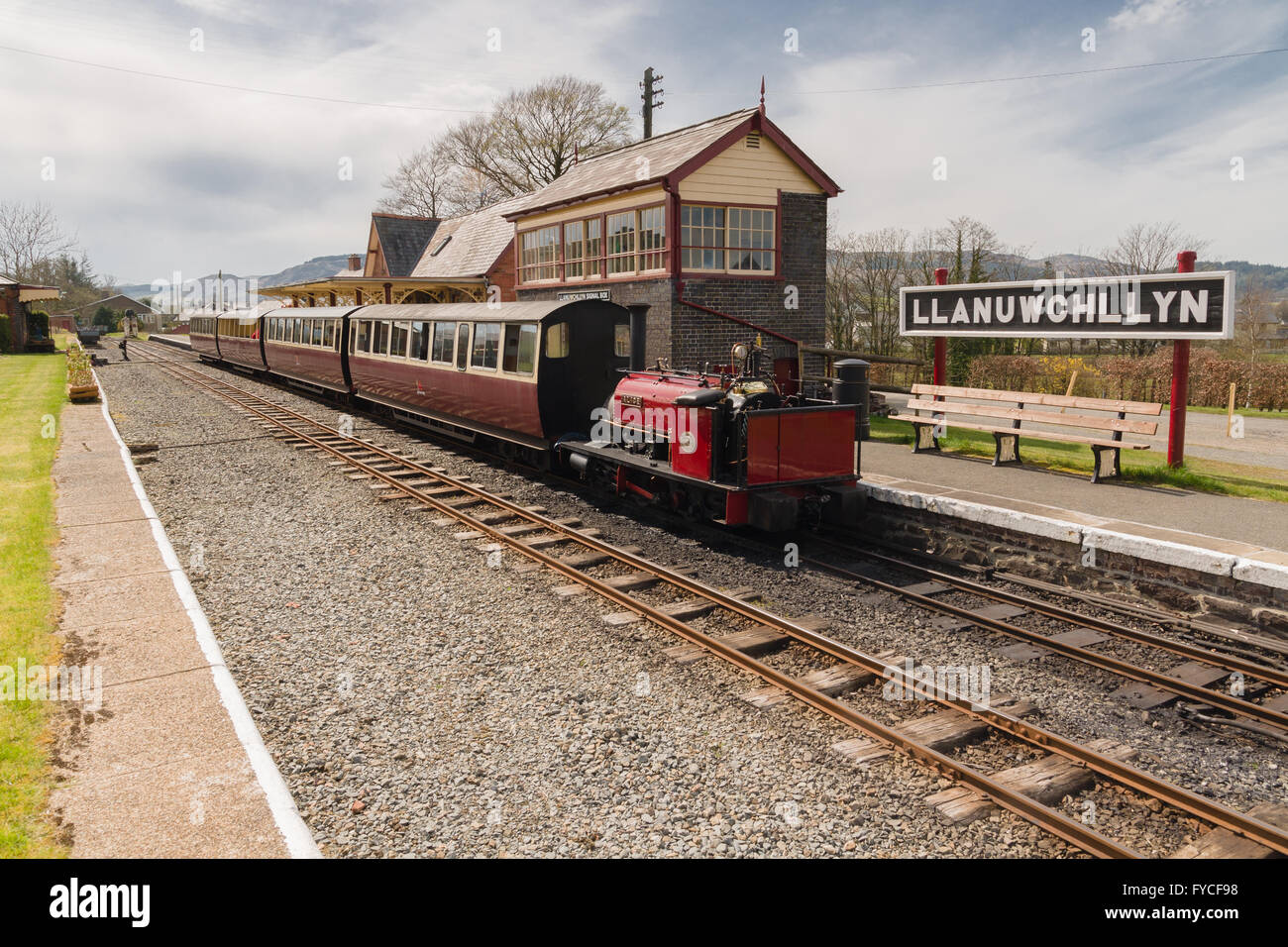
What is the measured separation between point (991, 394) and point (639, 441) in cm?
607

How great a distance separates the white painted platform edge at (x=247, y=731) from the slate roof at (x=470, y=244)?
24.7 metres

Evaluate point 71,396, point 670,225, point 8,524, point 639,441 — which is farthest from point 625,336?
point 71,396

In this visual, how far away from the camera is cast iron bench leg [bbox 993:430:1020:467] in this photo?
12.6m

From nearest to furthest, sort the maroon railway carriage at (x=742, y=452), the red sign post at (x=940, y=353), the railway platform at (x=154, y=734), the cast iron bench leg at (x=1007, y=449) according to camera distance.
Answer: the railway platform at (x=154, y=734) → the maroon railway carriage at (x=742, y=452) → the cast iron bench leg at (x=1007, y=449) → the red sign post at (x=940, y=353)

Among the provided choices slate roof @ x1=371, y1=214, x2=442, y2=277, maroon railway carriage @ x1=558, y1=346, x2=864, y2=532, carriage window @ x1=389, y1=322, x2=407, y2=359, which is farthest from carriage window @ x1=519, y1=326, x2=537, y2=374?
slate roof @ x1=371, y1=214, x2=442, y2=277

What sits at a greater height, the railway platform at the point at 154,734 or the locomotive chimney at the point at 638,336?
the locomotive chimney at the point at 638,336

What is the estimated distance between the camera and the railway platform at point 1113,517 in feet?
24.7

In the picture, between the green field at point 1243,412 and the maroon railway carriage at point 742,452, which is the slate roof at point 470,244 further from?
the green field at point 1243,412

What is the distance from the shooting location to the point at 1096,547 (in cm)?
837

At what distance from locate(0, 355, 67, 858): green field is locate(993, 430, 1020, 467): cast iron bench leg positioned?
11.9 metres

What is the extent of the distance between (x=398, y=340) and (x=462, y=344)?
350 cm

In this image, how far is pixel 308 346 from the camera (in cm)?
2333

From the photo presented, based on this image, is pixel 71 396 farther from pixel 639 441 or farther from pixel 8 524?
pixel 639 441

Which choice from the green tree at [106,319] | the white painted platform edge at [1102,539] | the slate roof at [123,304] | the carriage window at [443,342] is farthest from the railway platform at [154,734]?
the slate roof at [123,304]
